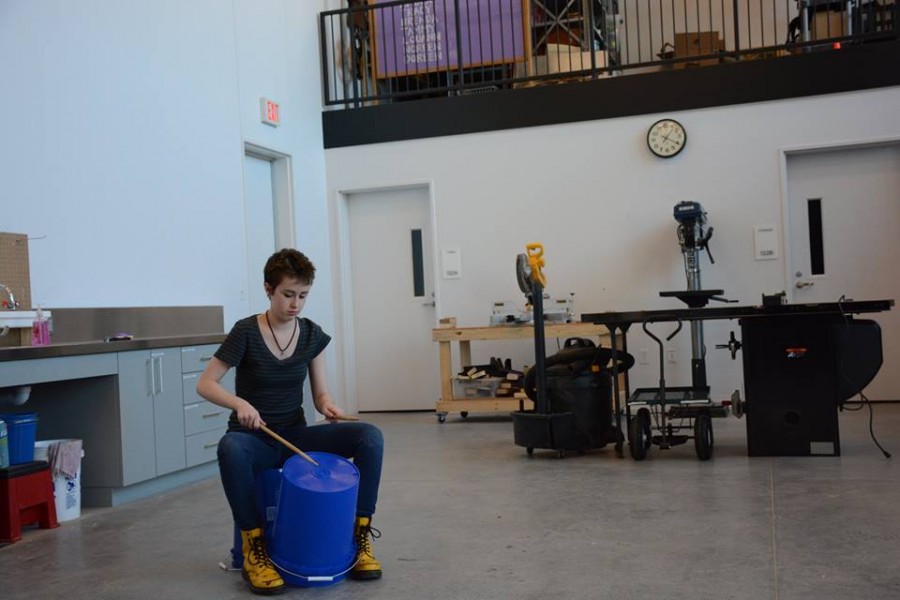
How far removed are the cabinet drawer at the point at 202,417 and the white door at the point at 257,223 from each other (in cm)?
163

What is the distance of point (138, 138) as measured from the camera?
5.81m

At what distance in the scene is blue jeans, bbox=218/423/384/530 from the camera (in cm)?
297

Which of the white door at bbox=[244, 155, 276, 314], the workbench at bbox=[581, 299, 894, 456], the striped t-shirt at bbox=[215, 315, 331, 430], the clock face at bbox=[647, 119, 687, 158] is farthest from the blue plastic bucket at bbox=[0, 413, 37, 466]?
the clock face at bbox=[647, 119, 687, 158]

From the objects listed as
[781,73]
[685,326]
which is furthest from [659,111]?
[685,326]

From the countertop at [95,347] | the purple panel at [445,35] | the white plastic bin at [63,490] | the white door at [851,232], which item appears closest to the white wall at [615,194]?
the white door at [851,232]

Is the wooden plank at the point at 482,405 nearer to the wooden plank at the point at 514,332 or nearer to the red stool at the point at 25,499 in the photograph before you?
the wooden plank at the point at 514,332

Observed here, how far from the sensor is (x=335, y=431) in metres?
3.22

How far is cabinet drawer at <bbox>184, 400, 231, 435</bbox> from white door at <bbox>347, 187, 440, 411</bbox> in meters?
2.91

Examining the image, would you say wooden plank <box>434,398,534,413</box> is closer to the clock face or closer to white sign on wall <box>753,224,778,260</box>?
white sign on wall <box>753,224,778,260</box>

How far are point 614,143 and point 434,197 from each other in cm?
159

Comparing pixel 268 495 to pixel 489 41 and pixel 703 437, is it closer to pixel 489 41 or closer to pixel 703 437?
pixel 703 437

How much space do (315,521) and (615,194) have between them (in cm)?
540

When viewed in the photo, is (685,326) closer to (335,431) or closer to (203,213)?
(203,213)

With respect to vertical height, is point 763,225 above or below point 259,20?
below
